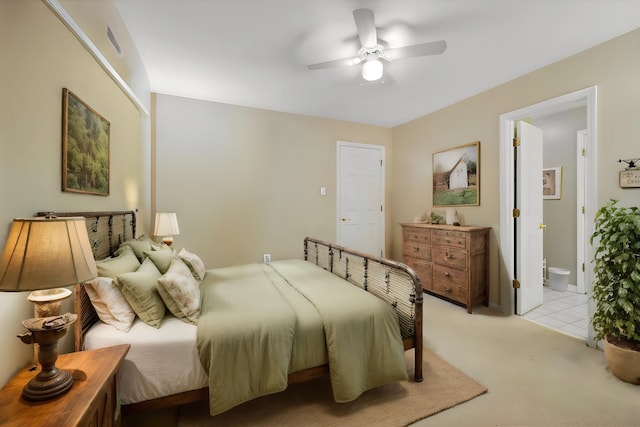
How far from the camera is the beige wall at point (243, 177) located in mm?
3596

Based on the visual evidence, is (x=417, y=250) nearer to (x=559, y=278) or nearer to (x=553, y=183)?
(x=559, y=278)

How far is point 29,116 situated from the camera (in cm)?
120

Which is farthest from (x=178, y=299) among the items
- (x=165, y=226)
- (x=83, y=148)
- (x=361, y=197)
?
(x=361, y=197)

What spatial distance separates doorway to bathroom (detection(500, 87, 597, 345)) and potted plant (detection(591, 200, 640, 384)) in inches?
15.3

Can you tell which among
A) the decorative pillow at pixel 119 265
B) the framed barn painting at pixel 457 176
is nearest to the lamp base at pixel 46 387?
the decorative pillow at pixel 119 265

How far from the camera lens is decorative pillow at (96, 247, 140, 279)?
1650 mm

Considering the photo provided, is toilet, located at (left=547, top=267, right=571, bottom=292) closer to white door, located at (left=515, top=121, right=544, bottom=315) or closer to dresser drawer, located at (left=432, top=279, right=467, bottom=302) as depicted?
white door, located at (left=515, top=121, right=544, bottom=315)

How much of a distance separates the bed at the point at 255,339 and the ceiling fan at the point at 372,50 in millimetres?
1649

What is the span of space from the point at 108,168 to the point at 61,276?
142cm

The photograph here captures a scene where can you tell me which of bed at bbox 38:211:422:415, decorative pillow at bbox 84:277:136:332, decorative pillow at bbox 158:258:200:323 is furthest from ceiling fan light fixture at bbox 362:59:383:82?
decorative pillow at bbox 84:277:136:332

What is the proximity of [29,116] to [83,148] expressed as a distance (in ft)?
1.52

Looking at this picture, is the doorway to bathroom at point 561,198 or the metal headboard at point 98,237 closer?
the metal headboard at point 98,237

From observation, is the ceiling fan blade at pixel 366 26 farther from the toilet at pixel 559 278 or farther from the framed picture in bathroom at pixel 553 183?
the toilet at pixel 559 278

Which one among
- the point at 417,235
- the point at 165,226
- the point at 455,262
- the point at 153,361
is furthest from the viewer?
the point at 417,235
